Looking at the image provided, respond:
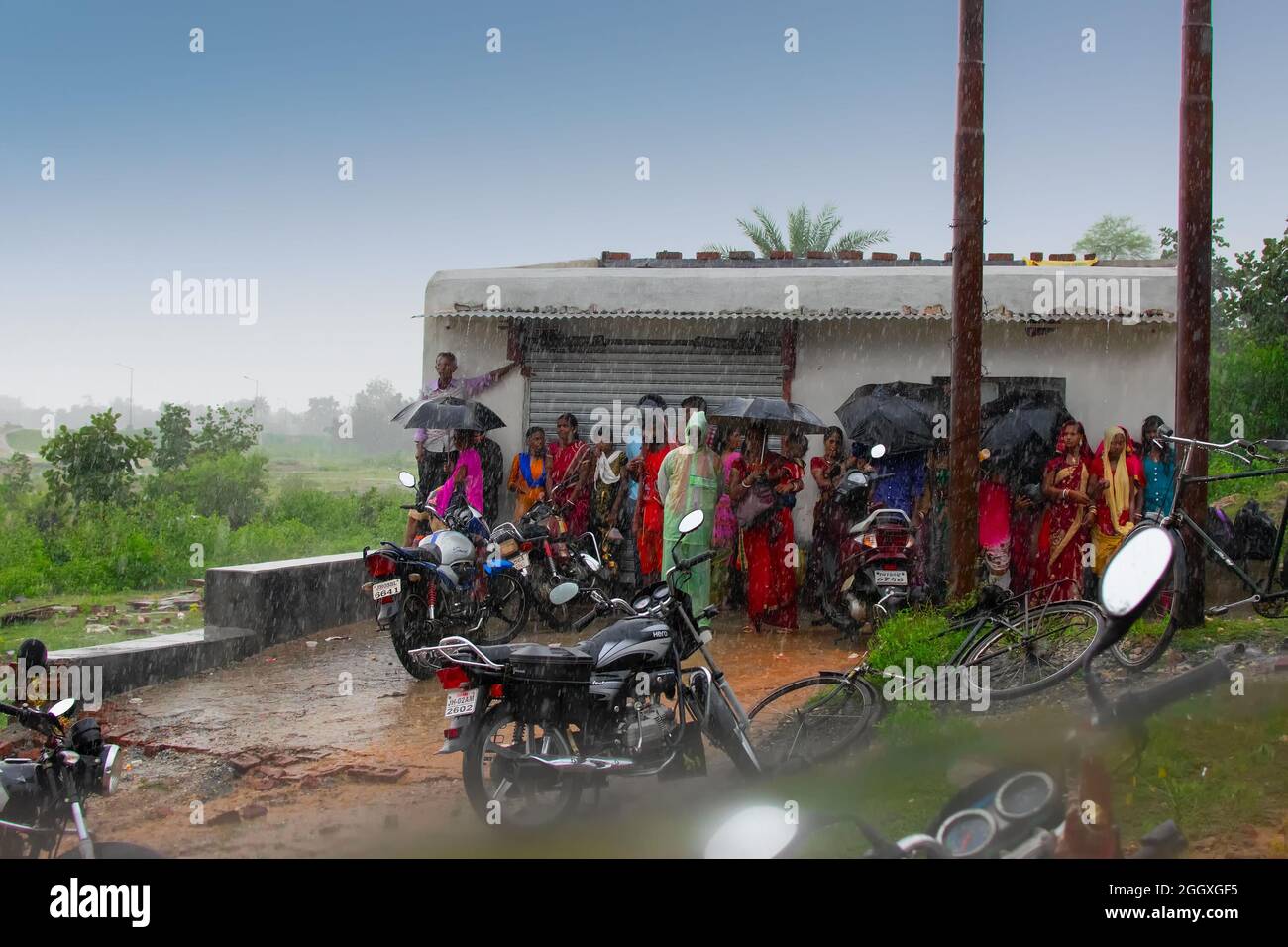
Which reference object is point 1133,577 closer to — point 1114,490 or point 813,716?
point 813,716

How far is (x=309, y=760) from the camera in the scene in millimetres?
6332

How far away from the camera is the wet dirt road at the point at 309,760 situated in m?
5.14

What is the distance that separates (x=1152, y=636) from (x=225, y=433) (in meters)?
22.6

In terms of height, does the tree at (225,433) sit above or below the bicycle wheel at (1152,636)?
above

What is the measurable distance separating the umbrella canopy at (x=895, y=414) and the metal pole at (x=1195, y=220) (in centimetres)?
293

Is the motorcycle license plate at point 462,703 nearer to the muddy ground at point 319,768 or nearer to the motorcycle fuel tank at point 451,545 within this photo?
the muddy ground at point 319,768

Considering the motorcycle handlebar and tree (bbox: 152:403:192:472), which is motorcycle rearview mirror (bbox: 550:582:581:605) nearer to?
the motorcycle handlebar

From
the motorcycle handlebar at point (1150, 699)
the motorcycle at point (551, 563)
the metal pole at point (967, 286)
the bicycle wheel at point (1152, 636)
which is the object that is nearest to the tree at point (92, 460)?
the motorcycle at point (551, 563)

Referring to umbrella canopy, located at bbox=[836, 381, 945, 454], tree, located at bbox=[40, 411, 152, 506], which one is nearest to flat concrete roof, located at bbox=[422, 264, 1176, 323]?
umbrella canopy, located at bbox=[836, 381, 945, 454]

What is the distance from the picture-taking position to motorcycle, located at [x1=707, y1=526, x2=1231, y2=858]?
2123 millimetres

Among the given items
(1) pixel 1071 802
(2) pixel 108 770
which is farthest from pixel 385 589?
(1) pixel 1071 802

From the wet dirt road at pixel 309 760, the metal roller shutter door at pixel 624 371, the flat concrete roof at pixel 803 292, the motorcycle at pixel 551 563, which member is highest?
the flat concrete roof at pixel 803 292

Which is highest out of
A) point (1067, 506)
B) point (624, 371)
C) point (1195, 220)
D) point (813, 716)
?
point (1195, 220)
